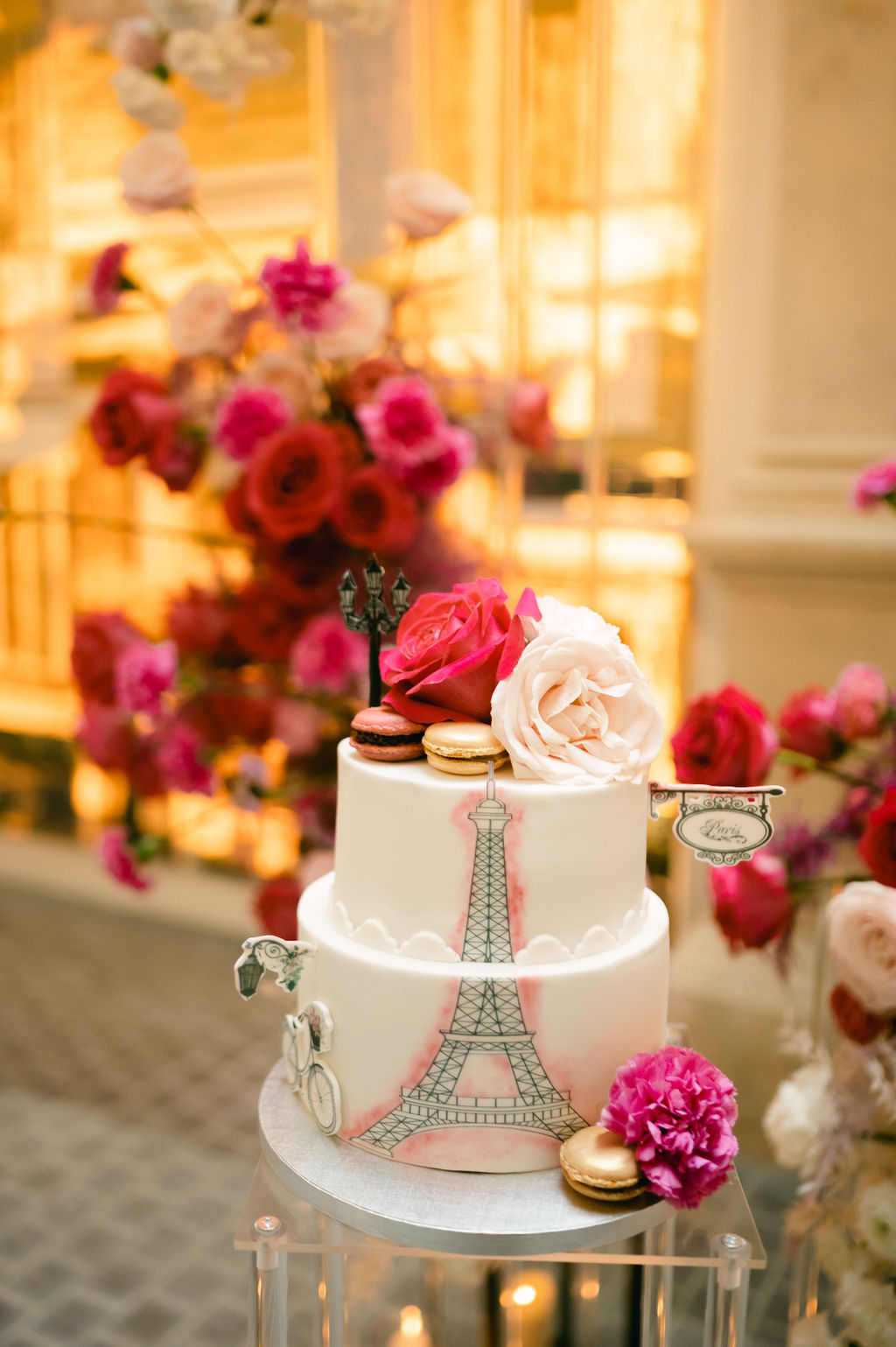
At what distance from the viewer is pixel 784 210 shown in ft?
6.98

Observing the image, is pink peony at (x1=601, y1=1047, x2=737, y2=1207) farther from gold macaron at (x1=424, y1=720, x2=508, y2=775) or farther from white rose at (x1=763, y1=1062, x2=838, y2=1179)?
white rose at (x1=763, y1=1062, x2=838, y2=1179)

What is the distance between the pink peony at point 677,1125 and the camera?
0.93 m

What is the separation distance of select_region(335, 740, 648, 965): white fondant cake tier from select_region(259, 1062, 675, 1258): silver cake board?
7.9 inches

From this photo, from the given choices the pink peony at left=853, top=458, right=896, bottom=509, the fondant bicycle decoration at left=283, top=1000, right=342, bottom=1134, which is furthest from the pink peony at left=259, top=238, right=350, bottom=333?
the fondant bicycle decoration at left=283, top=1000, right=342, bottom=1134

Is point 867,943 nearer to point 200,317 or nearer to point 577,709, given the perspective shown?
point 577,709

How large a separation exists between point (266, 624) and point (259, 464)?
0.99ft

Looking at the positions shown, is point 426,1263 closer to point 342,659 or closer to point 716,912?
point 716,912

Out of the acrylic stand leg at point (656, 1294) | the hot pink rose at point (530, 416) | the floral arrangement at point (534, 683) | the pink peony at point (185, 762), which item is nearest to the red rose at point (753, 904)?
the acrylic stand leg at point (656, 1294)

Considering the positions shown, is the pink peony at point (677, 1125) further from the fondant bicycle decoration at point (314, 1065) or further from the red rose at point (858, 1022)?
the red rose at point (858, 1022)

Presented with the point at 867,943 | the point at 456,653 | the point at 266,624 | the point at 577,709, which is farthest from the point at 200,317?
the point at 867,943

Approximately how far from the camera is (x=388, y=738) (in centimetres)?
103

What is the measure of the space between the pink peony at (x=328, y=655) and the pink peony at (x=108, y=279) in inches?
24.9

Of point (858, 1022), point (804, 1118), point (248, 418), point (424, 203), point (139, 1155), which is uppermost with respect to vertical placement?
point (424, 203)

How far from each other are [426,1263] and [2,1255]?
74 cm
